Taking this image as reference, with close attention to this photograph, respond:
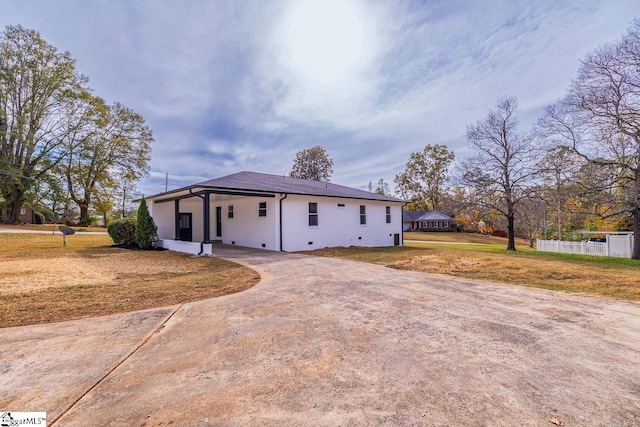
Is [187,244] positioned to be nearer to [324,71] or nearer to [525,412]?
[324,71]

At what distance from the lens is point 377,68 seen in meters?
11.3

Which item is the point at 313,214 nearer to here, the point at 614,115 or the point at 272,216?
the point at 272,216

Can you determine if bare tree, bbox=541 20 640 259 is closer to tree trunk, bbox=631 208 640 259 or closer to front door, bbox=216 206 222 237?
tree trunk, bbox=631 208 640 259

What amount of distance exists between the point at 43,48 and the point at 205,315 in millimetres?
32657

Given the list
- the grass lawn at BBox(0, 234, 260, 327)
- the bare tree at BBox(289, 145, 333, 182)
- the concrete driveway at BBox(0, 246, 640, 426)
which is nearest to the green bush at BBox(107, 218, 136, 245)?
the grass lawn at BBox(0, 234, 260, 327)

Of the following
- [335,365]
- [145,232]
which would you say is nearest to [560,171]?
[335,365]

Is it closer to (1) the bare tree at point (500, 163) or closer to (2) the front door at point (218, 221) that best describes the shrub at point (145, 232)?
(2) the front door at point (218, 221)

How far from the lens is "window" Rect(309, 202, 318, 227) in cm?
1371

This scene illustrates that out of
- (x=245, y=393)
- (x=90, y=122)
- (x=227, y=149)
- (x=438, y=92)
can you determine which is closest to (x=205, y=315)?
(x=245, y=393)

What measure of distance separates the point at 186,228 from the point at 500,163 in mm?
21187

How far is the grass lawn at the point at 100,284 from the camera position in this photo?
4261 mm

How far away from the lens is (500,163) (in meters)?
19.0

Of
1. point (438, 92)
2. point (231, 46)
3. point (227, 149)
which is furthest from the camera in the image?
point (227, 149)
